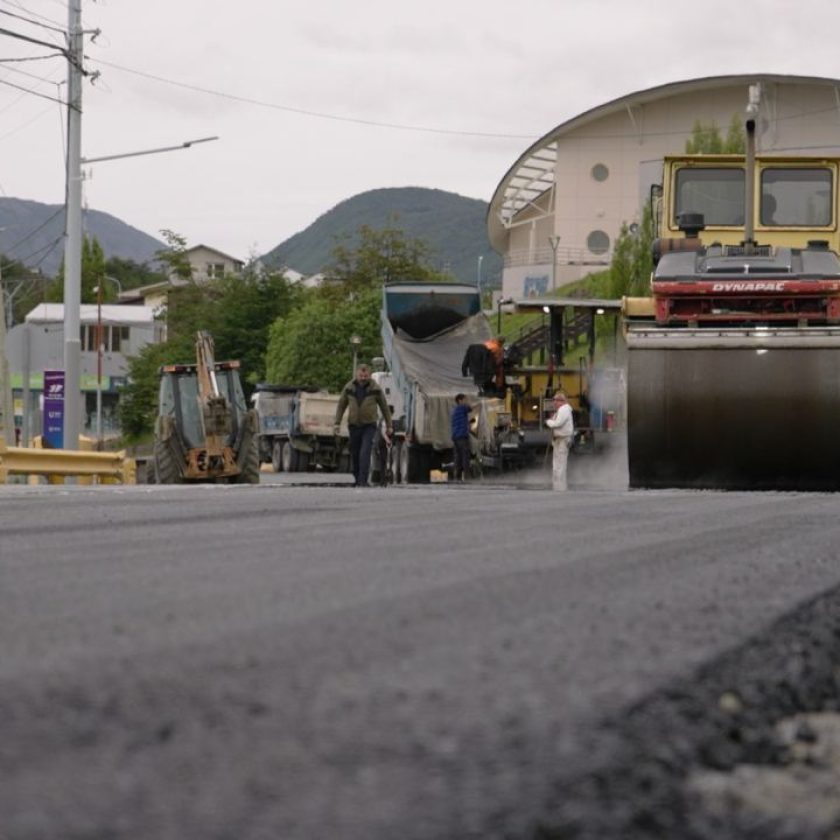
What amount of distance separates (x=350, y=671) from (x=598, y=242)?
98.6 m

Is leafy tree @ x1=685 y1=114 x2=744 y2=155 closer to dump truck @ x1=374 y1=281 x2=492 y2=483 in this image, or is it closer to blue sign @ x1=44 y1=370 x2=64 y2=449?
dump truck @ x1=374 y1=281 x2=492 y2=483

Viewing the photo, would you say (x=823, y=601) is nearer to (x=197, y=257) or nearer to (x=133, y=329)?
(x=133, y=329)

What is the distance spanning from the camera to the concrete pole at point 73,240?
31.5m

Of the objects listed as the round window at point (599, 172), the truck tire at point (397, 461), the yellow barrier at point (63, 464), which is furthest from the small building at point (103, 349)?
the yellow barrier at point (63, 464)

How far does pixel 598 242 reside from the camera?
102 m

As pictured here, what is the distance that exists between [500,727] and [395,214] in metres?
90.7

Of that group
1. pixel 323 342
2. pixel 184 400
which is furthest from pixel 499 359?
pixel 323 342

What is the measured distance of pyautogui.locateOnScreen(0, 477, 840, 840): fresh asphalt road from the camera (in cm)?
271

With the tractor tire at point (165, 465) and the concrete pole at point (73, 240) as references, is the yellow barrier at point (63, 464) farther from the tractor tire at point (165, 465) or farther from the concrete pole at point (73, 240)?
the concrete pole at point (73, 240)

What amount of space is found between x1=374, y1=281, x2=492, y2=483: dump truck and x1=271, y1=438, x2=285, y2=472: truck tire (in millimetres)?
15850

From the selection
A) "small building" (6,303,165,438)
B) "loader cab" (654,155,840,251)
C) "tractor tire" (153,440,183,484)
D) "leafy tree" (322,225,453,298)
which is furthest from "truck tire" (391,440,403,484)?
"small building" (6,303,165,438)

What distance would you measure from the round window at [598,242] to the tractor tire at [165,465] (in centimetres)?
7419

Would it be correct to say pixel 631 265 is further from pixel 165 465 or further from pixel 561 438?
pixel 561 438

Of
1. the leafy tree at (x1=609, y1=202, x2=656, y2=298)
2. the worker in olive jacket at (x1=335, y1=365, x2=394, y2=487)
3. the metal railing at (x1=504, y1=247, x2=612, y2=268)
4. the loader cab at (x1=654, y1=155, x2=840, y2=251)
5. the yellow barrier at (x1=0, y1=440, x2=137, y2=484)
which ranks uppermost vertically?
the metal railing at (x1=504, y1=247, x2=612, y2=268)
